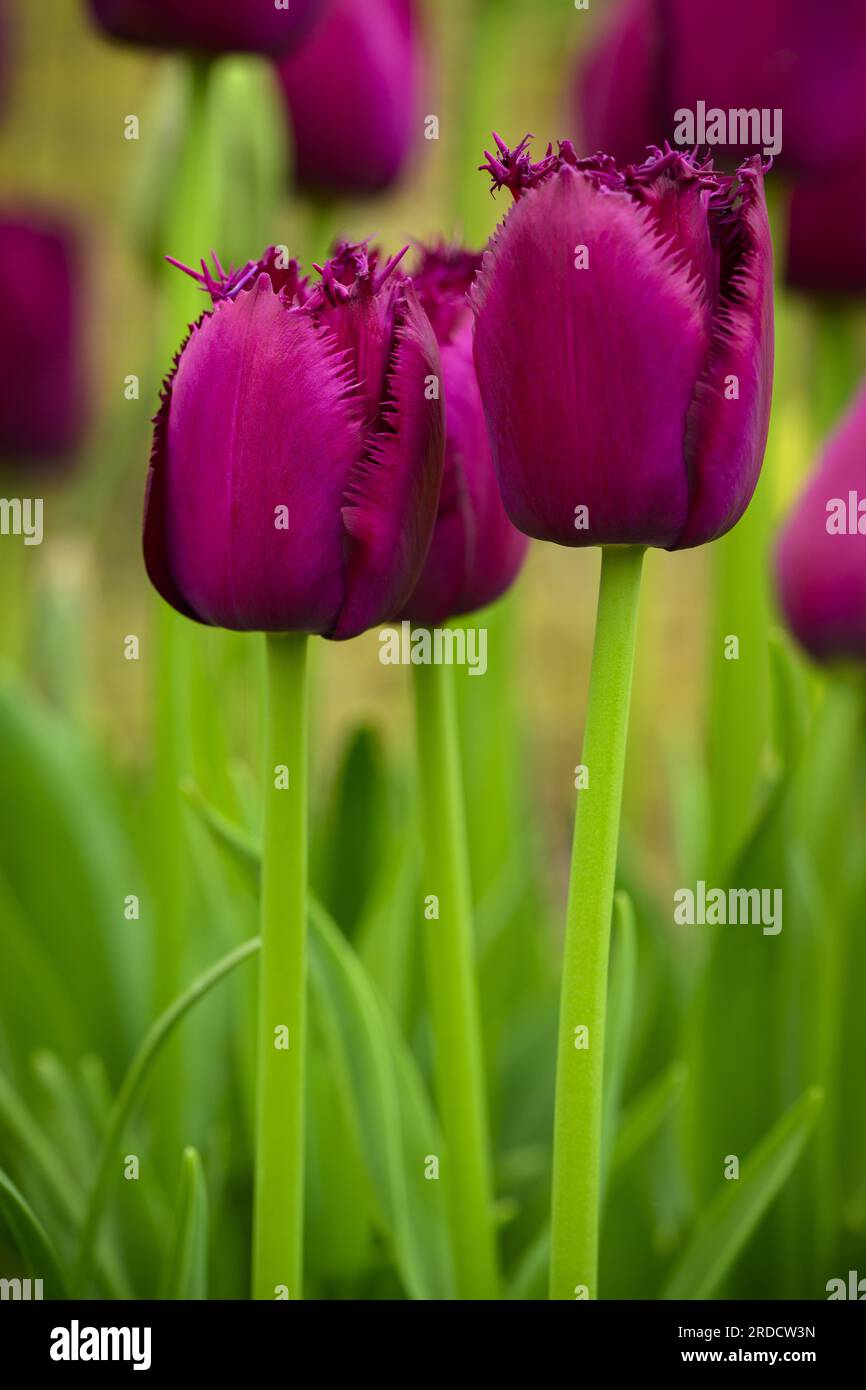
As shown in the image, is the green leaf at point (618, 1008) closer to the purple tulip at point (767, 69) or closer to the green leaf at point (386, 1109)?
the green leaf at point (386, 1109)

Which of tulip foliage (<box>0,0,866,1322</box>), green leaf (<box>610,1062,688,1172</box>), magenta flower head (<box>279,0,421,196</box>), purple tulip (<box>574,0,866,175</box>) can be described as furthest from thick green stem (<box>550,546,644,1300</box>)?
magenta flower head (<box>279,0,421,196</box>)

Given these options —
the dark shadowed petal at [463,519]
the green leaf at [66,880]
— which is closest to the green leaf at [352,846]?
the green leaf at [66,880]

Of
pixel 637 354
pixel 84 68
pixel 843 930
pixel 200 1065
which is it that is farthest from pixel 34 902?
pixel 84 68

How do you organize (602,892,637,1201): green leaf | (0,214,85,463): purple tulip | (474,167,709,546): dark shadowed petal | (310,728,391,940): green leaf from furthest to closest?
(0,214,85,463): purple tulip → (310,728,391,940): green leaf → (602,892,637,1201): green leaf → (474,167,709,546): dark shadowed petal

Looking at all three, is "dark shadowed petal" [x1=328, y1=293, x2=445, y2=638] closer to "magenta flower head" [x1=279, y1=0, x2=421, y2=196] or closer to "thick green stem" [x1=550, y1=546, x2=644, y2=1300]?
"thick green stem" [x1=550, y1=546, x2=644, y2=1300]

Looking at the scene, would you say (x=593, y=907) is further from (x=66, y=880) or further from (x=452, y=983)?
(x=66, y=880)

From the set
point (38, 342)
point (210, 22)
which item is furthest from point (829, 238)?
point (38, 342)
